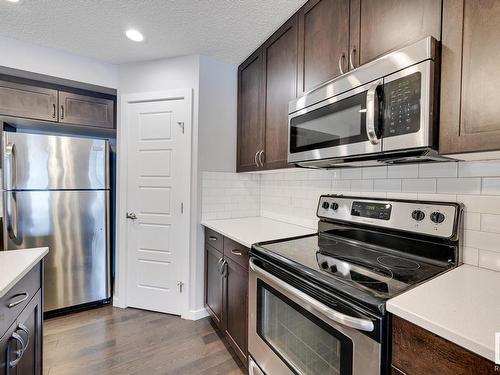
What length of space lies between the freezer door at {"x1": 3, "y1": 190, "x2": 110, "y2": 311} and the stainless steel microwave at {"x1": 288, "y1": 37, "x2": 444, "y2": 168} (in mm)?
2149

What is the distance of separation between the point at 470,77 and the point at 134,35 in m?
2.12

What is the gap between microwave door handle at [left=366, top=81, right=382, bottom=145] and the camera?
100cm

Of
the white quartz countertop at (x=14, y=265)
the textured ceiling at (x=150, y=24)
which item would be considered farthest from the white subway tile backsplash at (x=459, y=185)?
the white quartz countertop at (x=14, y=265)

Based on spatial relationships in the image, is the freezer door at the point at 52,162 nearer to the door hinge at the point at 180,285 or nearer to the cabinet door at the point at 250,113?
the door hinge at the point at 180,285

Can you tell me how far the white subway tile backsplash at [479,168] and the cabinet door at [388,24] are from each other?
0.54 metres

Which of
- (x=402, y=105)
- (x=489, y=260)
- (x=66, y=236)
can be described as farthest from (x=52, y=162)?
(x=489, y=260)

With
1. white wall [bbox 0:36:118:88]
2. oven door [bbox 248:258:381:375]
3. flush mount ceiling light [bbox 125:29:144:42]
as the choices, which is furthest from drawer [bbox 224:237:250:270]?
white wall [bbox 0:36:118:88]

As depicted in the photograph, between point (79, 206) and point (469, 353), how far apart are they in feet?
8.86

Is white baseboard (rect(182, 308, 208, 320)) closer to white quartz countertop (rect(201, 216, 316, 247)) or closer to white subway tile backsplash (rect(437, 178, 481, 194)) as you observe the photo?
white quartz countertop (rect(201, 216, 316, 247))

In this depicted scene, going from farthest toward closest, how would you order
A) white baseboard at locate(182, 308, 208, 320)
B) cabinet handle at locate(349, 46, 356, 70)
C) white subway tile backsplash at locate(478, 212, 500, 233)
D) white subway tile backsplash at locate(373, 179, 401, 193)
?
1. white baseboard at locate(182, 308, 208, 320)
2. white subway tile backsplash at locate(373, 179, 401, 193)
3. cabinet handle at locate(349, 46, 356, 70)
4. white subway tile backsplash at locate(478, 212, 500, 233)

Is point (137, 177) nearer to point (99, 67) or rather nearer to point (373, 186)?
point (99, 67)

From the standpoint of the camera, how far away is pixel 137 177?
7.64 ft

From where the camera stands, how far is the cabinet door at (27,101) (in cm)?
206

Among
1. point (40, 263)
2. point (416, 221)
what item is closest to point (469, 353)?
point (416, 221)
